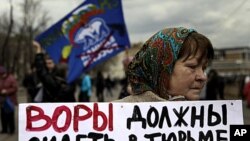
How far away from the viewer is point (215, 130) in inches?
94.0

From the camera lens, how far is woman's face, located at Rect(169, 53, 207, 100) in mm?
2480

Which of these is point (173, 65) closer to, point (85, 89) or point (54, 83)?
point (54, 83)

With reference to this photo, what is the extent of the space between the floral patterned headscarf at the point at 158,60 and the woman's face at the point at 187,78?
3 centimetres

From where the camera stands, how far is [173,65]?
2477 mm

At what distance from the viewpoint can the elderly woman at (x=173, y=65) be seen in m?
2.47

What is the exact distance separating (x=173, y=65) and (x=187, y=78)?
0.27ft

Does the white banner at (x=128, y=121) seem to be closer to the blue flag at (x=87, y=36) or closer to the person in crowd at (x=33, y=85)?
the person in crowd at (x=33, y=85)

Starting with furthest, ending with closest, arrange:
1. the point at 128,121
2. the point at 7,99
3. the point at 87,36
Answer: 1. the point at 7,99
2. the point at 87,36
3. the point at 128,121

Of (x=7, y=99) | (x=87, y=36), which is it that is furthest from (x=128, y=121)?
(x=7, y=99)

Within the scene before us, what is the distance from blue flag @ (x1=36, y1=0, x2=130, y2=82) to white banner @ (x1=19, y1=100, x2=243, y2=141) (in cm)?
720

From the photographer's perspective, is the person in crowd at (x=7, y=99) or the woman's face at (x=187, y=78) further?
the person in crowd at (x=7, y=99)

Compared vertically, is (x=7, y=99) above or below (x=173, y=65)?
below

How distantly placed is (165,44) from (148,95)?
235 mm

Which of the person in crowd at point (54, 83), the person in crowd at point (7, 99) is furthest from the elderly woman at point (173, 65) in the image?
the person in crowd at point (7, 99)
